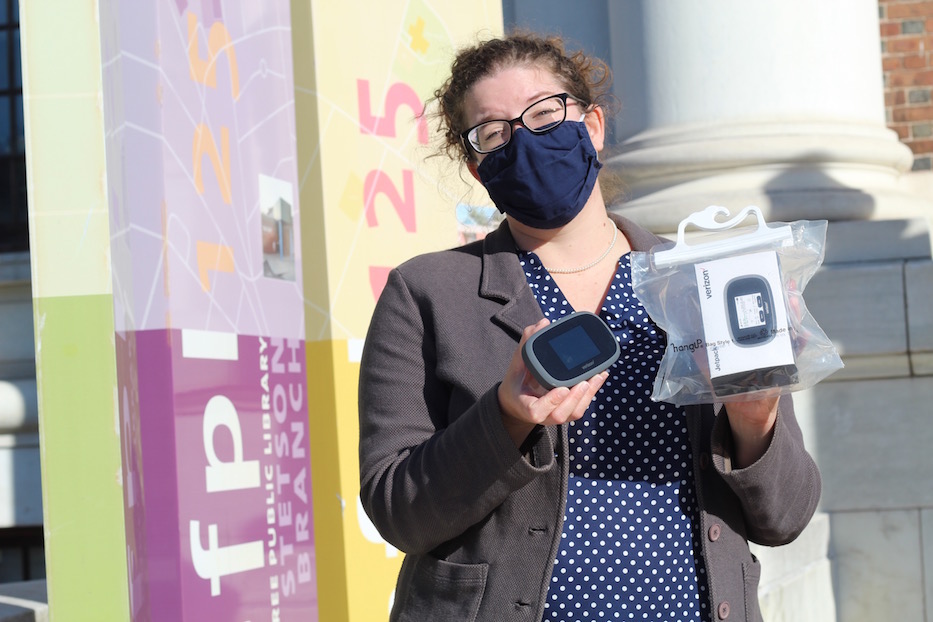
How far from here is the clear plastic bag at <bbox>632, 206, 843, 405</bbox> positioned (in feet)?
5.09

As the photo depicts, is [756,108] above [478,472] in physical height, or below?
above

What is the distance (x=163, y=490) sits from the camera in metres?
2.30

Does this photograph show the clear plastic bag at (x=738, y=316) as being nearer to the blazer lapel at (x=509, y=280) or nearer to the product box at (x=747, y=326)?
the product box at (x=747, y=326)

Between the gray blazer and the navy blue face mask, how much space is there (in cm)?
11

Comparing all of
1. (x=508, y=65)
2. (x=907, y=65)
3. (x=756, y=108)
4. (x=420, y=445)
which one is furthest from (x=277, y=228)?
(x=907, y=65)

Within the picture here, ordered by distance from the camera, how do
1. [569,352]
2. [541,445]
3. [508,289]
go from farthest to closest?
[508,289] → [541,445] → [569,352]

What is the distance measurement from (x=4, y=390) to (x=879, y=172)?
12.3ft

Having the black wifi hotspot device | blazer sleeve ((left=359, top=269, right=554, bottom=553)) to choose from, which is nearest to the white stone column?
blazer sleeve ((left=359, top=269, right=554, bottom=553))

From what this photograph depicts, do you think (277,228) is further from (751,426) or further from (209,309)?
(751,426)

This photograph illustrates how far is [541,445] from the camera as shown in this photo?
1.63 m

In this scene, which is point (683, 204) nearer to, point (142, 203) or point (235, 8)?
point (235, 8)

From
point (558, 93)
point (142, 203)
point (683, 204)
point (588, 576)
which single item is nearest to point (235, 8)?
point (142, 203)

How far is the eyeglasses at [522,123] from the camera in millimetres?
1855

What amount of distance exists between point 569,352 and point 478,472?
22cm
